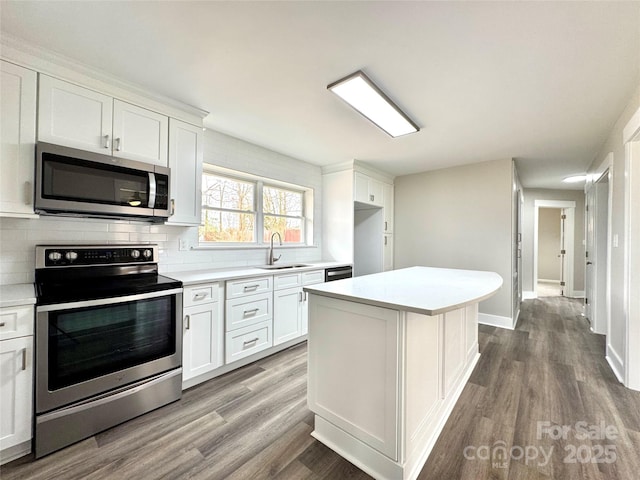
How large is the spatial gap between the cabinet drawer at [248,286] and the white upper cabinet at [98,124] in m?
1.22

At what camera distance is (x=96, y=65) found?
1880 millimetres

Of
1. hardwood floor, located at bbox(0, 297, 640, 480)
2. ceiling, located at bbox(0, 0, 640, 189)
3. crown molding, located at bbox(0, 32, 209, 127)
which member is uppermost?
ceiling, located at bbox(0, 0, 640, 189)

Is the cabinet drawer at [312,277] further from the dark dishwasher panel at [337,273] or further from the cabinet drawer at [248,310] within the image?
the cabinet drawer at [248,310]

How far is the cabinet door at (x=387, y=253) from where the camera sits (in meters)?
4.78

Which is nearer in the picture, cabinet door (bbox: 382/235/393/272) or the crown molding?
the crown molding

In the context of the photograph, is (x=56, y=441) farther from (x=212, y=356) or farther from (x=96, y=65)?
(x=96, y=65)

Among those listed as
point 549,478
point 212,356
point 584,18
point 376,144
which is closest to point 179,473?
point 212,356

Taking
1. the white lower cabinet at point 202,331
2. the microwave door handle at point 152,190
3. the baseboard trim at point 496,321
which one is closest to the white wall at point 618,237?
the baseboard trim at point 496,321

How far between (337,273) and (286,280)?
0.95 metres

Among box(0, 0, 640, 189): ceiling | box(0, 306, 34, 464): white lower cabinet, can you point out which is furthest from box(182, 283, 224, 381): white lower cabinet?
box(0, 0, 640, 189): ceiling

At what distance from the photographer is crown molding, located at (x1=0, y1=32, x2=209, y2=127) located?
5.46ft

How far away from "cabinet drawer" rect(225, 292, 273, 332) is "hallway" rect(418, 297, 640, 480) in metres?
1.77

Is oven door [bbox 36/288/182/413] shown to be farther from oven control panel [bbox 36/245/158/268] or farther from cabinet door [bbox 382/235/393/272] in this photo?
cabinet door [bbox 382/235/393/272]

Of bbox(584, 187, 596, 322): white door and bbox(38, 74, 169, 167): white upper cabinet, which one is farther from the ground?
bbox(38, 74, 169, 167): white upper cabinet
